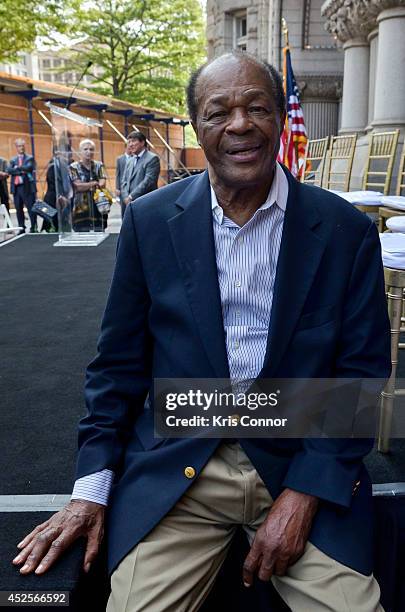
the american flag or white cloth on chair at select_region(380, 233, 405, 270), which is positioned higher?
the american flag

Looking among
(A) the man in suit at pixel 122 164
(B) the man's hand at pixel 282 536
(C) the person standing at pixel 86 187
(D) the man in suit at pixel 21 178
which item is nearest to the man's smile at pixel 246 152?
(B) the man's hand at pixel 282 536

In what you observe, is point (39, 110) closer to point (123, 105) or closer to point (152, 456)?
point (123, 105)

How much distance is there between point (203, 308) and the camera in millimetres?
1760

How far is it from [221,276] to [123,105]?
26401mm

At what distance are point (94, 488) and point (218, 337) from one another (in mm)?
590

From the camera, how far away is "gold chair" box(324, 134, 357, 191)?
8.53 metres

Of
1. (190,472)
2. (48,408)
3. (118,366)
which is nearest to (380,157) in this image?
(48,408)

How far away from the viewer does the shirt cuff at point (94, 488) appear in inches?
71.6

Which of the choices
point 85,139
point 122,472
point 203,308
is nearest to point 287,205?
point 203,308

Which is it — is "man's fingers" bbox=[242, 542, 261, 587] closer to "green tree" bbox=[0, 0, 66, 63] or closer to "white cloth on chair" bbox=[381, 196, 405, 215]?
"white cloth on chair" bbox=[381, 196, 405, 215]

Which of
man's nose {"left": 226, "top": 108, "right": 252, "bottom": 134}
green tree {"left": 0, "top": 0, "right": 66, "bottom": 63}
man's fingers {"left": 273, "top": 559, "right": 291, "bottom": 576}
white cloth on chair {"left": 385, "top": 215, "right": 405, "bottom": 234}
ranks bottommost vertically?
man's fingers {"left": 273, "top": 559, "right": 291, "bottom": 576}

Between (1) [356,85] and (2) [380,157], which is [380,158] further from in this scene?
(1) [356,85]

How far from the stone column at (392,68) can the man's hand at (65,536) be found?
347 inches

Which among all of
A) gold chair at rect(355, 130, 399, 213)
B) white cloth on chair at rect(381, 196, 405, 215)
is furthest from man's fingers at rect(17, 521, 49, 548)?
gold chair at rect(355, 130, 399, 213)
